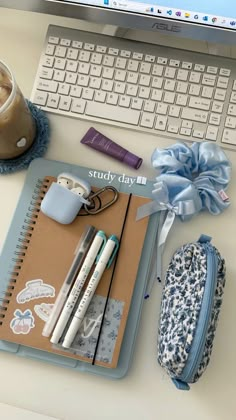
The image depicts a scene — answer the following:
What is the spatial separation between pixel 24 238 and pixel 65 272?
0.22ft

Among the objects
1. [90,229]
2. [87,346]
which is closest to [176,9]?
[90,229]

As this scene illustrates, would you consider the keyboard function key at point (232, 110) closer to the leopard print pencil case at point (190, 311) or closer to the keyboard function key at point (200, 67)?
the keyboard function key at point (200, 67)

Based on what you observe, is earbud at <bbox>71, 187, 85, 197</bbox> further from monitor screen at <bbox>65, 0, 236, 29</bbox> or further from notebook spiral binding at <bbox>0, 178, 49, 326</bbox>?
monitor screen at <bbox>65, 0, 236, 29</bbox>

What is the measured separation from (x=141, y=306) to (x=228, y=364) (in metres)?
0.12

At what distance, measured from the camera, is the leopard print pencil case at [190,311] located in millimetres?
491

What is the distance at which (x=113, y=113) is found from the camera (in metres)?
0.62

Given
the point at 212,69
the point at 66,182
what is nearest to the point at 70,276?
the point at 66,182

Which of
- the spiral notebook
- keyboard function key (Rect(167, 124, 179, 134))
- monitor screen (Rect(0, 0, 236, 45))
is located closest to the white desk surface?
the spiral notebook

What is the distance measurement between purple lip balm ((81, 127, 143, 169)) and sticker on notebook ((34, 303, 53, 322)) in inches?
7.8

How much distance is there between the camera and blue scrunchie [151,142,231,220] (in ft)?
1.88

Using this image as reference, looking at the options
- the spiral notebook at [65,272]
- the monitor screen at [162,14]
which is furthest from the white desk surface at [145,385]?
the monitor screen at [162,14]

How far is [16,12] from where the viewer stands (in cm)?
67

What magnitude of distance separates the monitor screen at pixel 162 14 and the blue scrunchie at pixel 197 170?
0.13 m

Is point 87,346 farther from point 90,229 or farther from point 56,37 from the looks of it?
point 56,37
